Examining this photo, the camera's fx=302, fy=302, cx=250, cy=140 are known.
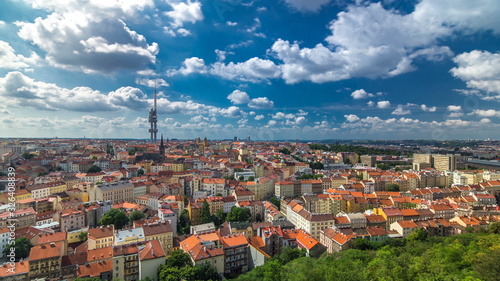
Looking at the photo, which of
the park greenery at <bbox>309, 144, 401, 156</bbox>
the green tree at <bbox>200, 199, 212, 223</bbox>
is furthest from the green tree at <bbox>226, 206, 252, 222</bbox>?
the park greenery at <bbox>309, 144, 401, 156</bbox>

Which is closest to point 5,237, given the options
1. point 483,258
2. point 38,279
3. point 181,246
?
point 38,279

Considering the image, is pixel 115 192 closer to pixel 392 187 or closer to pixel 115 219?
pixel 115 219

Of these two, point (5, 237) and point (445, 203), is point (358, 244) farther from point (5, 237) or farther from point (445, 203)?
point (5, 237)

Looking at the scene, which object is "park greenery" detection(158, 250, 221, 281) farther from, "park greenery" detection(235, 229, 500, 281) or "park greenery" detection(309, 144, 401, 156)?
"park greenery" detection(309, 144, 401, 156)

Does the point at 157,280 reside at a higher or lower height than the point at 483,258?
lower

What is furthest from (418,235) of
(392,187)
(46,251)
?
(46,251)

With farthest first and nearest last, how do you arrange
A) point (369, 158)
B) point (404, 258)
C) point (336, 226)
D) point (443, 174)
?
point (369, 158) < point (443, 174) < point (336, 226) < point (404, 258)
